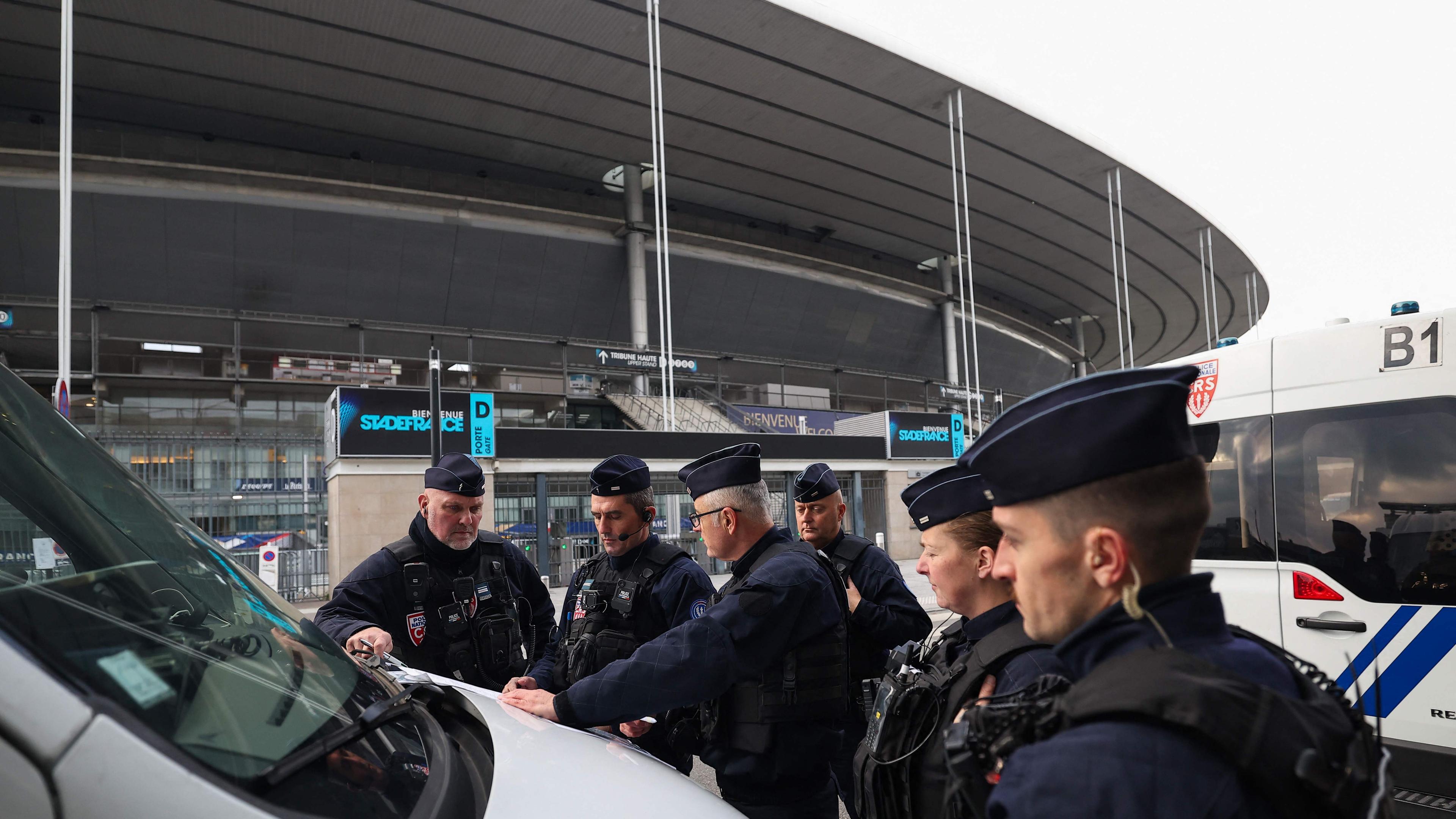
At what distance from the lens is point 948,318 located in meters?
33.0

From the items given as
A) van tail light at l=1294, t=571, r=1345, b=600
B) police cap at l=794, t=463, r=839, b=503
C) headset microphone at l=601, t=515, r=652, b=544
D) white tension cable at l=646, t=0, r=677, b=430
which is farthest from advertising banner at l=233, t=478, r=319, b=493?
van tail light at l=1294, t=571, r=1345, b=600

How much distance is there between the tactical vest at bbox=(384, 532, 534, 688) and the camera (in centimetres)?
354

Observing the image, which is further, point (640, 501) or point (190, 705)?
point (640, 501)

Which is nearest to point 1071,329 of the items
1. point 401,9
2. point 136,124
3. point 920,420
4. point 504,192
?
point 920,420

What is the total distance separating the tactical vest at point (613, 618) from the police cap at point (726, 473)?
474mm

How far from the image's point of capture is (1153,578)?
97 cm

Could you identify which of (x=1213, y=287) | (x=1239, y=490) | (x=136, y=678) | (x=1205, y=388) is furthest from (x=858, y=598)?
(x=1213, y=287)

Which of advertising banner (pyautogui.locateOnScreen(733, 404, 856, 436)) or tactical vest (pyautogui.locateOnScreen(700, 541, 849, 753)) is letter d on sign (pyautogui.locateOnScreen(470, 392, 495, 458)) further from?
tactical vest (pyautogui.locateOnScreen(700, 541, 849, 753))

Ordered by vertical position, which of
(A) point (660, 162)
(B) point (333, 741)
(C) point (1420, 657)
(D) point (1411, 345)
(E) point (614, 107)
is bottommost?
(C) point (1420, 657)

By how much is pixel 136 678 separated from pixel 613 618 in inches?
92.9

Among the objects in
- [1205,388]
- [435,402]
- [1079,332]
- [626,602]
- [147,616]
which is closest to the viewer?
[147,616]

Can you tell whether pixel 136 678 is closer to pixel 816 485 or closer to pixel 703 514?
pixel 703 514

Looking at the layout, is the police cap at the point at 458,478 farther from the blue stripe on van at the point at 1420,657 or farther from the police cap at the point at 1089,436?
the blue stripe on van at the point at 1420,657

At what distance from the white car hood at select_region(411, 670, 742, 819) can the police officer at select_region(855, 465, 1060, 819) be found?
14.0 inches
